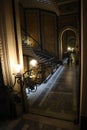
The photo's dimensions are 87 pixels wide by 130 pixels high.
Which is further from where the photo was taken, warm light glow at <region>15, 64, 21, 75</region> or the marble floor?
warm light glow at <region>15, 64, 21, 75</region>

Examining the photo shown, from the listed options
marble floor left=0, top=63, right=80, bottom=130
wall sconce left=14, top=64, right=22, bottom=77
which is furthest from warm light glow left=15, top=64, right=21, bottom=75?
marble floor left=0, top=63, right=80, bottom=130

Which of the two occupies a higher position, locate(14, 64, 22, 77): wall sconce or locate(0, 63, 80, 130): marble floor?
locate(14, 64, 22, 77): wall sconce

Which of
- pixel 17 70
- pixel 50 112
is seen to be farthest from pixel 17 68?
pixel 50 112

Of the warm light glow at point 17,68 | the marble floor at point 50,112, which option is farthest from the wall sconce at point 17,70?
the marble floor at point 50,112

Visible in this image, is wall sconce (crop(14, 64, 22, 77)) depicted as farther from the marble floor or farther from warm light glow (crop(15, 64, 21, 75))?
the marble floor

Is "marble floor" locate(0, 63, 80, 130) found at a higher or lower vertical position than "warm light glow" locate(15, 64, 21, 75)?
lower

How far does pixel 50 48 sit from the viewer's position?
44.9 feet

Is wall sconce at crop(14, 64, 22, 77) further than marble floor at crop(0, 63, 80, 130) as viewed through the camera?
Yes

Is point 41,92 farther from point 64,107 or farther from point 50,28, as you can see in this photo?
point 50,28

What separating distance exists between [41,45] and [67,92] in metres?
8.04

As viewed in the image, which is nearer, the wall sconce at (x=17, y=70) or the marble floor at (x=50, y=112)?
the marble floor at (x=50, y=112)

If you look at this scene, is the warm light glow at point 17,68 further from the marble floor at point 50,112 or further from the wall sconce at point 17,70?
the marble floor at point 50,112

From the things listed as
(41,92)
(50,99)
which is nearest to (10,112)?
(50,99)

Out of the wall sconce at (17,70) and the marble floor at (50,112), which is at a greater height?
the wall sconce at (17,70)
